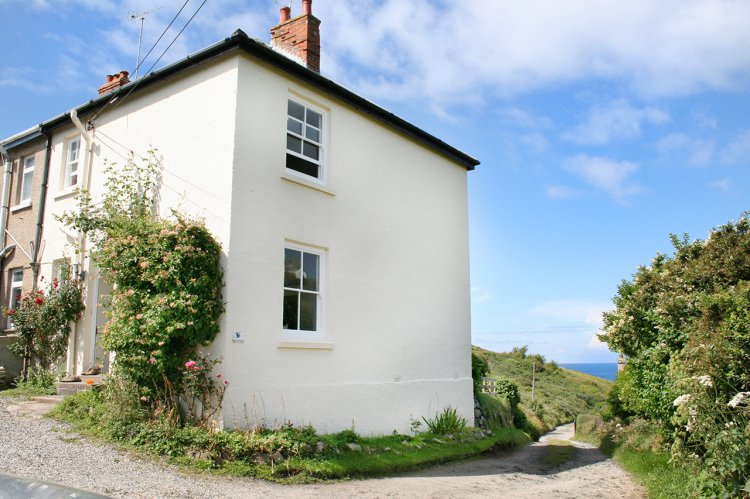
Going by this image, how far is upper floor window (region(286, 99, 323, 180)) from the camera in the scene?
1170cm

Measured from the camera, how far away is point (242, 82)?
10.7 metres

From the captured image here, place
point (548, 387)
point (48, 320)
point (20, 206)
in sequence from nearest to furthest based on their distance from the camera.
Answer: point (48, 320) → point (20, 206) → point (548, 387)

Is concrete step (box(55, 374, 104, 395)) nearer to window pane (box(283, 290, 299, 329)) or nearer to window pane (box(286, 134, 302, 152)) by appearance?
window pane (box(283, 290, 299, 329))

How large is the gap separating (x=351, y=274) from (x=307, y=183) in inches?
86.2

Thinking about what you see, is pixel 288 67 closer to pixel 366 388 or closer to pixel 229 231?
pixel 229 231

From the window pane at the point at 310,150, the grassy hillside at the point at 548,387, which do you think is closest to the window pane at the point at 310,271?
the window pane at the point at 310,150

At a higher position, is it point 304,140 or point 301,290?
point 304,140

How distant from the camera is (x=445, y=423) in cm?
1385

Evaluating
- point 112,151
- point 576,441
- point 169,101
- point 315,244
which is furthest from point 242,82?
point 576,441

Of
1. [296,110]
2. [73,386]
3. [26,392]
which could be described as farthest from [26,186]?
[296,110]

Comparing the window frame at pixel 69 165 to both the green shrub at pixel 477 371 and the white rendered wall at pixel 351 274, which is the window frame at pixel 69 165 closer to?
the white rendered wall at pixel 351 274

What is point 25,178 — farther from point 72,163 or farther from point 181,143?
point 181,143

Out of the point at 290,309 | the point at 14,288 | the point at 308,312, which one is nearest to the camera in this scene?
the point at 290,309

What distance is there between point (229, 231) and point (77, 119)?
20.9 ft
